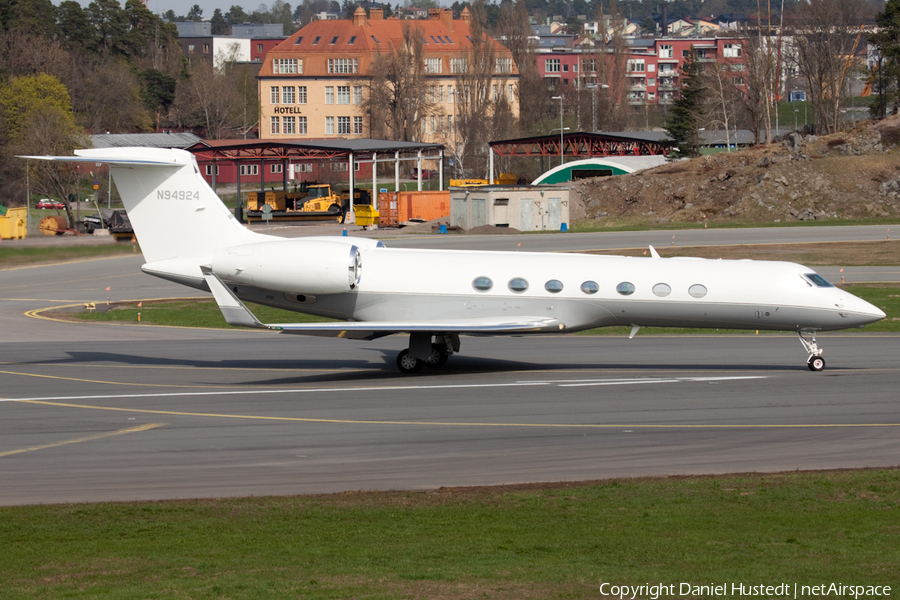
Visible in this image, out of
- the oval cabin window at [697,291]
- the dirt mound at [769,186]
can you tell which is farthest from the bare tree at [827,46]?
the oval cabin window at [697,291]

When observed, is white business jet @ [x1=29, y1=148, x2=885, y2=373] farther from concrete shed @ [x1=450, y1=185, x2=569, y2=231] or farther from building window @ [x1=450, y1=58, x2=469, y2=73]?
building window @ [x1=450, y1=58, x2=469, y2=73]

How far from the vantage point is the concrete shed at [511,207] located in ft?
233

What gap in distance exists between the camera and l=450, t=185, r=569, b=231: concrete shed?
233 ft

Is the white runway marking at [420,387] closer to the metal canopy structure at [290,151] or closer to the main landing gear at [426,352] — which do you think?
the main landing gear at [426,352]

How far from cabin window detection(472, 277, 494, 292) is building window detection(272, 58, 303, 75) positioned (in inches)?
4873

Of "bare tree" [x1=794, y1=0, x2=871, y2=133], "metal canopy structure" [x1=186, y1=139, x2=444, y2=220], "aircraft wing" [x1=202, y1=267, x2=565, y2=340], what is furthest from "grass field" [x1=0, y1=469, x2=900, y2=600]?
"bare tree" [x1=794, y1=0, x2=871, y2=133]

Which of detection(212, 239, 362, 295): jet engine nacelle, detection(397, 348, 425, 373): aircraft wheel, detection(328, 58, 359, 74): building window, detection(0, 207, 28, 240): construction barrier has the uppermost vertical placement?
detection(328, 58, 359, 74): building window

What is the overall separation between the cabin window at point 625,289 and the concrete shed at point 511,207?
4716 centimetres

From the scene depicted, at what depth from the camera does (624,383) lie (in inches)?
902

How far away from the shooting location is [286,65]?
141125mm

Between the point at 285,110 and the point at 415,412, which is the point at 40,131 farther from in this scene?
the point at 415,412

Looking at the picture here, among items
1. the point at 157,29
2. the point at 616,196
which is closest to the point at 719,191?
the point at 616,196

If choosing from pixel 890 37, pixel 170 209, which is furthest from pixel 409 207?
pixel 170 209

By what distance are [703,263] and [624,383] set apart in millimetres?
4056
